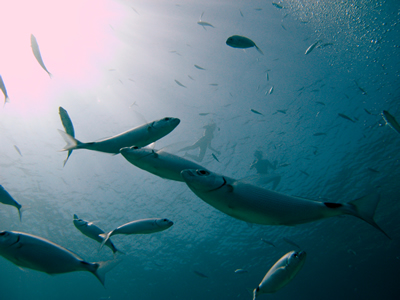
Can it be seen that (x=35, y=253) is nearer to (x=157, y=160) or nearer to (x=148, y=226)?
(x=148, y=226)

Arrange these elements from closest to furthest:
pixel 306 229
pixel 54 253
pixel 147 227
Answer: pixel 54 253 → pixel 147 227 → pixel 306 229

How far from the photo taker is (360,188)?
1667cm

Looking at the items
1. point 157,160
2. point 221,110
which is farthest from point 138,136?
point 221,110

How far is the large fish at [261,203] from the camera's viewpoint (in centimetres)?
123

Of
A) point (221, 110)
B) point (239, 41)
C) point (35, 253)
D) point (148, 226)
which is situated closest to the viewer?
point (35, 253)

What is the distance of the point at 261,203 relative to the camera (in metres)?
1.24

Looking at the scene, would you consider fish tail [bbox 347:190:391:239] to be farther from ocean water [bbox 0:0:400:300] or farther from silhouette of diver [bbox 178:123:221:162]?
silhouette of diver [bbox 178:123:221:162]

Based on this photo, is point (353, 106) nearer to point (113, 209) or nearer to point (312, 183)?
point (312, 183)

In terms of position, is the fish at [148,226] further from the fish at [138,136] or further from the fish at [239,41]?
the fish at [239,41]

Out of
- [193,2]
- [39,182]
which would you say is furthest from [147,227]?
[39,182]

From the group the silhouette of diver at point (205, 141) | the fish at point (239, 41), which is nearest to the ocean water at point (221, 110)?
the silhouette of diver at point (205, 141)

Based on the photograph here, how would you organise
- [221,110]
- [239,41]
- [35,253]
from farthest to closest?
[221,110] → [239,41] → [35,253]

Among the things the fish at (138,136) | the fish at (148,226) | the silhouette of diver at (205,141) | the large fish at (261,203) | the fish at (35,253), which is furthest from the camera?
the silhouette of diver at (205,141)

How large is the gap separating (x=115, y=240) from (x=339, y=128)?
24.5m
